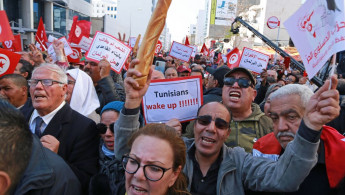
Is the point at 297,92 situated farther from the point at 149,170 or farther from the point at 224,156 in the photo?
the point at 149,170

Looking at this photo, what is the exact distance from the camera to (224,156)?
6.75 feet

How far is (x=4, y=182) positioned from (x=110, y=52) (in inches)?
158

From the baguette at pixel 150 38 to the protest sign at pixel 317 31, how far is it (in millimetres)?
832

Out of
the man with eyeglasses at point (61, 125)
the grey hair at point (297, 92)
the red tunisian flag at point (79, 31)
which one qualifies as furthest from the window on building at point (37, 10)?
the grey hair at point (297, 92)

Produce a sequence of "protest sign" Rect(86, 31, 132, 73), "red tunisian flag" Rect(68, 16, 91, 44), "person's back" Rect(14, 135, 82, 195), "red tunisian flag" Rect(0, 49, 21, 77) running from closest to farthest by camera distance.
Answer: "person's back" Rect(14, 135, 82, 195)
"red tunisian flag" Rect(0, 49, 21, 77)
"protest sign" Rect(86, 31, 132, 73)
"red tunisian flag" Rect(68, 16, 91, 44)

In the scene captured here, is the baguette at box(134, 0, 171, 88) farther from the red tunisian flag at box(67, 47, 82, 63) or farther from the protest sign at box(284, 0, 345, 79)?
the red tunisian flag at box(67, 47, 82, 63)

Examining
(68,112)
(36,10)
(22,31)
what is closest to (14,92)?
(68,112)

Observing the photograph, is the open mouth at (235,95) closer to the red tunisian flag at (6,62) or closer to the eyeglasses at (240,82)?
the eyeglasses at (240,82)

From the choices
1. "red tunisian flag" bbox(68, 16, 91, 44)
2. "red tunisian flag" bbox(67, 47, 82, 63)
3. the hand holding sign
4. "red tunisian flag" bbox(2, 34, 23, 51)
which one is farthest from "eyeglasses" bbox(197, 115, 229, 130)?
"red tunisian flag" bbox(2, 34, 23, 51)

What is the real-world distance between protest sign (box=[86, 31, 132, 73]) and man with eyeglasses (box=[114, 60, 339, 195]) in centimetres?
296

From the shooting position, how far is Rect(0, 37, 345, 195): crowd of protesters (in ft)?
4.72

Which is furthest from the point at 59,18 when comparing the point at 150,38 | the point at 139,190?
the point at 139,190

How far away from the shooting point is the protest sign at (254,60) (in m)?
6.82

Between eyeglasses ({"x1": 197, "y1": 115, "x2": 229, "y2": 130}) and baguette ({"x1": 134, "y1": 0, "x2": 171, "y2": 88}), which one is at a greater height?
baguette ({"x1": 134, "y1": 0, "x2": 171, "y2": 88})
